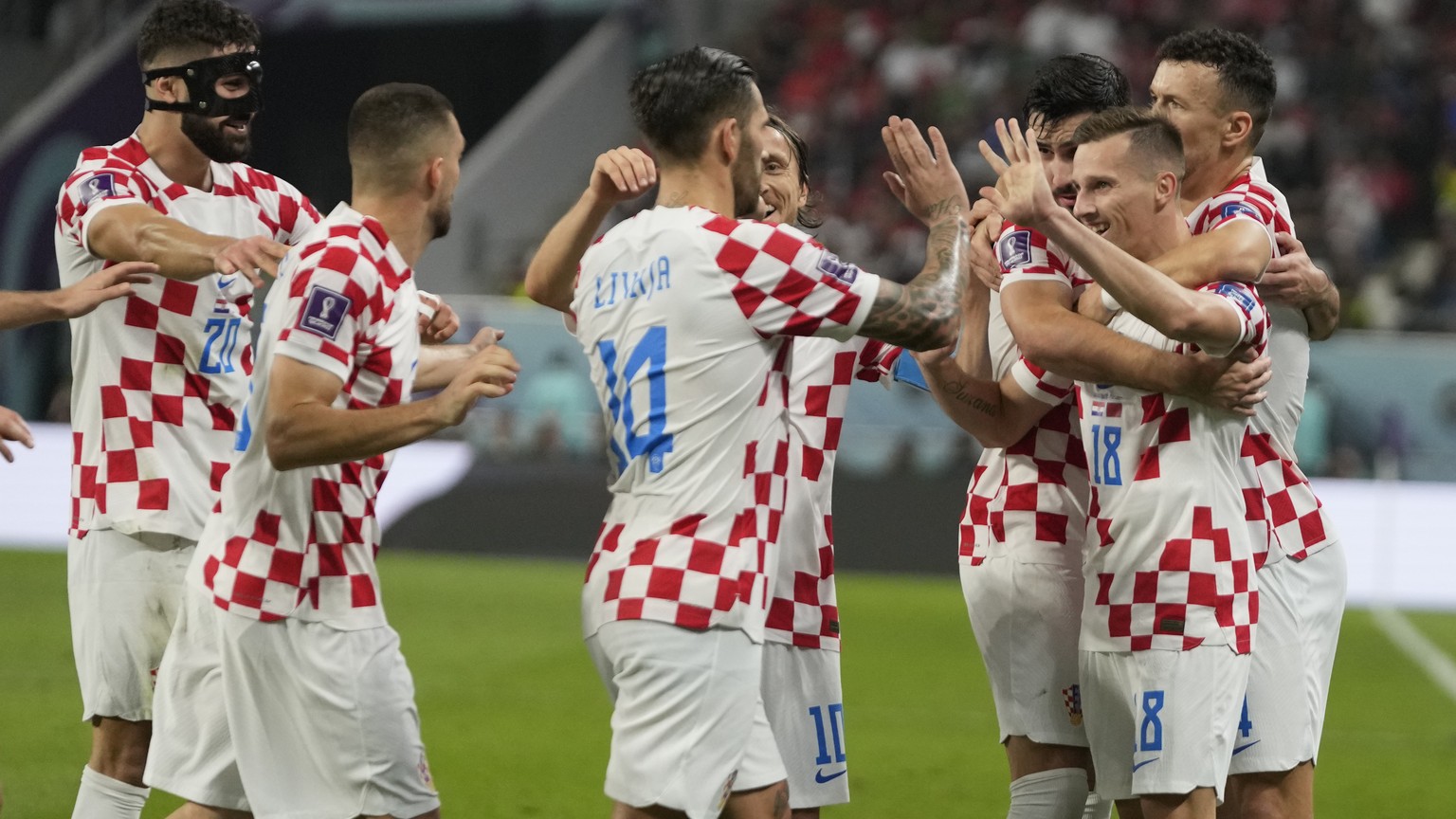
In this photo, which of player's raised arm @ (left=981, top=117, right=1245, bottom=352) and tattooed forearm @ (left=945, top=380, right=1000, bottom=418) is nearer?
player's raised arm @ (left=981, top=117, right=1245, bottom=352)

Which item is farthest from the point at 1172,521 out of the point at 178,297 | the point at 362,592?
the point at 178,297

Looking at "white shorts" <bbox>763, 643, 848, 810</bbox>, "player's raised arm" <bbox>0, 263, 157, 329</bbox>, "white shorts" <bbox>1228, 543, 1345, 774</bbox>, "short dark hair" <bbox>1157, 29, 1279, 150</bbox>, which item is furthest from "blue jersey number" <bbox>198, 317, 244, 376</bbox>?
"white shorts" <bbox>1228, 543, 1345, 774</bbox>

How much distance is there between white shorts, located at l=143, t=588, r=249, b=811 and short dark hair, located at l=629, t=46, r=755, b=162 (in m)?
1.79

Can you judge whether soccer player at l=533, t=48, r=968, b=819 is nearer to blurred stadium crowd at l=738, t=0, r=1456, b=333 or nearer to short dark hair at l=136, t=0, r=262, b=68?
short dark hair at l=136, t=0, r=262, b=68

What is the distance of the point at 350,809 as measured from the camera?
158 inches

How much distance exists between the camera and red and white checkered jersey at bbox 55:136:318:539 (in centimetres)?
500

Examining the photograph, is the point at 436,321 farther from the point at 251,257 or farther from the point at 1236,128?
the point at 1236,128

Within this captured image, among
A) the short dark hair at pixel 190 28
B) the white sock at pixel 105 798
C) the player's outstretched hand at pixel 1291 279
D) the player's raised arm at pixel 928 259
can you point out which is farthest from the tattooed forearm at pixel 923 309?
the white sock at pixel 105 798

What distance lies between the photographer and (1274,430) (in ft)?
15.5

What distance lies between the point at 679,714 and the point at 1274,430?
2014 mm

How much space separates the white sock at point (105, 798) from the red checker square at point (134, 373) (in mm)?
1165

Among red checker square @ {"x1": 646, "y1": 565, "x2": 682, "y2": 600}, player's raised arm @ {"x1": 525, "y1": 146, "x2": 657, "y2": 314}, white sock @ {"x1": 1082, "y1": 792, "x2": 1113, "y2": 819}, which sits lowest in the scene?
white sock @ {"x1": 1082, "y1": 792, "x2": 1113, "y2": 819}

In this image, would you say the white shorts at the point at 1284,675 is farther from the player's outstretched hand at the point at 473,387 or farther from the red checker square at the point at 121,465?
the red checker square at the point at 121,465

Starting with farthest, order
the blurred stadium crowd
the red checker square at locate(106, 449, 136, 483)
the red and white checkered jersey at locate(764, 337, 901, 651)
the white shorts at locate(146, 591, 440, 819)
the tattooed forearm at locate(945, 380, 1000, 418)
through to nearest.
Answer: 1. the blurred stadium crowd
2. the red checker square at locate(106, 449, 136, 483)
3. the tattooed forearm at locate(945, 380, 1000, 418)
4. the red and white checkered jersey at locate(764, 337, 901, 651)
5. the white shorts at locate(146, 591, 440, 819)
